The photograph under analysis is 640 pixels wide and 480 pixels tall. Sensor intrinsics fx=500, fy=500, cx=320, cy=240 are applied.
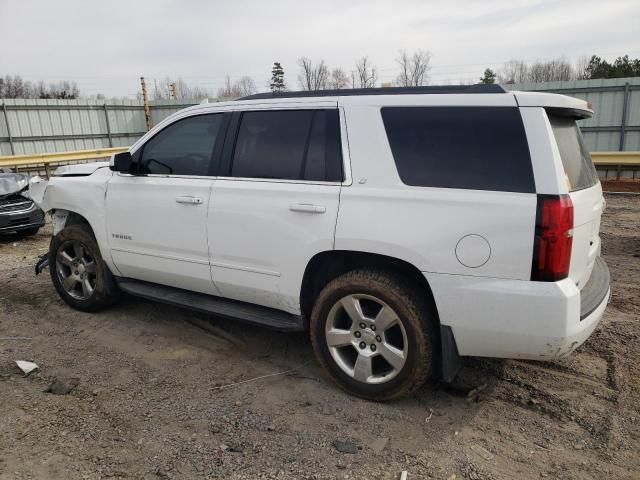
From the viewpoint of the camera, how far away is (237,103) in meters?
3.88

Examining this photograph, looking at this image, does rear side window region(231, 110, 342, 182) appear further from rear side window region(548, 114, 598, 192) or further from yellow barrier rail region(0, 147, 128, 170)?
yellow barrier rail region(0, 147, 128, 170)

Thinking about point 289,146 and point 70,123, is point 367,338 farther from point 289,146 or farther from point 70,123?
point 70,123

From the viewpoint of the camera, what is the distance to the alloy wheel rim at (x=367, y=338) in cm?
312

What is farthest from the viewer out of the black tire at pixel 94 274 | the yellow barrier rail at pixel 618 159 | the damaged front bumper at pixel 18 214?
the yellow barrier rail at pixel 618 159

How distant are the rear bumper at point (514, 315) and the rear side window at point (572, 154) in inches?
24.4

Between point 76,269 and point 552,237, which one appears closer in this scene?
point 552,237

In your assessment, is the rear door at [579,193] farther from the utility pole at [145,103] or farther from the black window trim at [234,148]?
the utility pole at [145,103]

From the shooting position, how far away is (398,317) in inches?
120

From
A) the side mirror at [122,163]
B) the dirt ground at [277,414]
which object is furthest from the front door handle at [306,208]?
the side mirror at [122,163]

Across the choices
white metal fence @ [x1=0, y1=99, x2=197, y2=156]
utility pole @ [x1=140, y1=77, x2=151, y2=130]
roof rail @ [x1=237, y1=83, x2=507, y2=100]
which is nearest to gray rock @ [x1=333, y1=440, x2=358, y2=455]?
roof rail @ [x1=237, y1=83, x2=507, y2=100]

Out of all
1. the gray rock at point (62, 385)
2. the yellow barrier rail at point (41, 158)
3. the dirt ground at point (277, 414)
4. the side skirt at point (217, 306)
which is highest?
the yellow barrier rail at point (41, 158)

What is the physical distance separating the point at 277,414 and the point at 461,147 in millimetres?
2001

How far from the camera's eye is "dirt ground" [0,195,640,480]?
8.84ft

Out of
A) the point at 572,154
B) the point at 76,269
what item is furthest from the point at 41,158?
the point at 572,154
